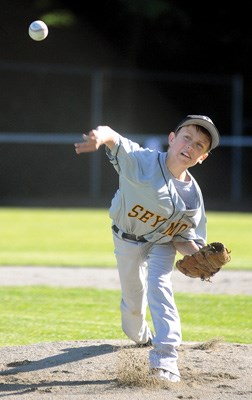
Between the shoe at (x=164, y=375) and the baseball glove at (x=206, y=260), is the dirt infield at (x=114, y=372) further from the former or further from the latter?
the baseball glove at (x=206, y=260)

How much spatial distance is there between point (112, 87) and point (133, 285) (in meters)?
18.0

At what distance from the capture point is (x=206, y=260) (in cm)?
493

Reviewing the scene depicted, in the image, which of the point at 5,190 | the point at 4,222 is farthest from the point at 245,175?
the point at 4,222

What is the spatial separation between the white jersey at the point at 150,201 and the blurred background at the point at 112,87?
15.7 m

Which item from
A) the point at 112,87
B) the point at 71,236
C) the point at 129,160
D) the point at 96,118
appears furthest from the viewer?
the point at 112,87

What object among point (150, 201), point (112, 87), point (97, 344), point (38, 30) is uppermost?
point (38, 30)

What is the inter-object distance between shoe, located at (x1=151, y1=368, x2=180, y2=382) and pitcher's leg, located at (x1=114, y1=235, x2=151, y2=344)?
76cm

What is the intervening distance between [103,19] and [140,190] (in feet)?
63.0

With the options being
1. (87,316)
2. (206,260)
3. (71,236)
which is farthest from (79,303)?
(71,236)

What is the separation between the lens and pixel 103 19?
2356cm

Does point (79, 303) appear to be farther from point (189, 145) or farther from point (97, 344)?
point (189, 145)

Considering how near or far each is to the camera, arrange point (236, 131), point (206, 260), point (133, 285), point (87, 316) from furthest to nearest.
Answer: point (236, 131)
point (87, 316)
point (133, 285)
point (206, 260)

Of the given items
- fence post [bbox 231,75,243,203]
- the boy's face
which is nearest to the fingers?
the boy's face

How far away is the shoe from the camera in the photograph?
4.61m
